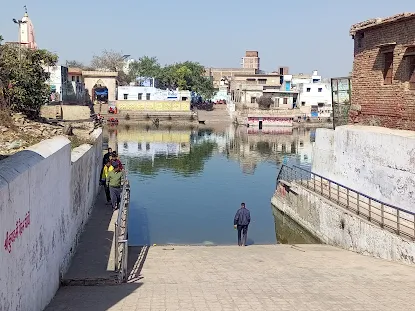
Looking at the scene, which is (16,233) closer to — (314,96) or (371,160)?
(371,160)

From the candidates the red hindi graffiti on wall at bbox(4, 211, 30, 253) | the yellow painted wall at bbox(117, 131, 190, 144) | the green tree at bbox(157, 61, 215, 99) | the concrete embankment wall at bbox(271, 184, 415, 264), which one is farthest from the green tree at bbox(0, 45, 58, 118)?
the green tree at bbox(157, 61, 215, 99)

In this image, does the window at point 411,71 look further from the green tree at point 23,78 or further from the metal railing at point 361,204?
the green tree at point 23,78

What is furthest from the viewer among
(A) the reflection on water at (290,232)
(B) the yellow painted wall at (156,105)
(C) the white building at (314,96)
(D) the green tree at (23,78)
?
(C) the white building at (314,96)

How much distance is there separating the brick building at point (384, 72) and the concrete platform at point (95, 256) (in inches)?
380

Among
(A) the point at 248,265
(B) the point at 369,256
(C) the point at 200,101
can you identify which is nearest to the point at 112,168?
(A) the point at 248,265

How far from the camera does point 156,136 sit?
60.8m

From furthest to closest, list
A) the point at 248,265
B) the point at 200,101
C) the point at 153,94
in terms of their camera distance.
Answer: the point at 200,101
the point at 153,94
the point at 248,265

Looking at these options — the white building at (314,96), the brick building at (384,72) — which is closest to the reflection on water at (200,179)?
the brick building at (384,72)

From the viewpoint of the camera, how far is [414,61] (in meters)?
15.9

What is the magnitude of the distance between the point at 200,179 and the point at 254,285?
24.2 m

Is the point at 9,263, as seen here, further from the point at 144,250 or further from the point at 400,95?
the point at 400,95

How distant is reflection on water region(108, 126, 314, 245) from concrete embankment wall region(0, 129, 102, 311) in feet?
29.1

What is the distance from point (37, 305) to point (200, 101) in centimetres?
8851

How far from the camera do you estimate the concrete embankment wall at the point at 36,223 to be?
5680 mm
